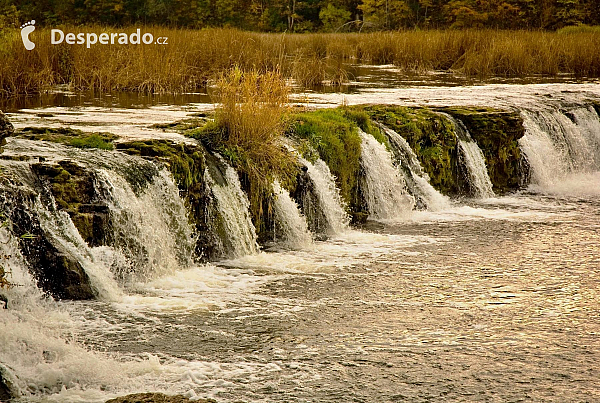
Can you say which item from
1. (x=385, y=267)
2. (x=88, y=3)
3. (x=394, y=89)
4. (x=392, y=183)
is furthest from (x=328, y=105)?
(x=88, y=3)

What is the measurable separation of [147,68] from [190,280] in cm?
862

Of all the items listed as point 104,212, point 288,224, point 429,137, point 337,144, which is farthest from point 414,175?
point 104,212

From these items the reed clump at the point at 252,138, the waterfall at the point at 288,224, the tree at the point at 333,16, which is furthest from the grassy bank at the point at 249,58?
the tree at the point at 333,16

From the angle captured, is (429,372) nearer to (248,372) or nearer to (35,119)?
(248,372)

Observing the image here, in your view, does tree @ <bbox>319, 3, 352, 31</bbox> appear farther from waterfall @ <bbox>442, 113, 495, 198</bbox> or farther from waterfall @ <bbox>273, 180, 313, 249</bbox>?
waterfall @ <bbox>273, 180, 313, 249</bbox>

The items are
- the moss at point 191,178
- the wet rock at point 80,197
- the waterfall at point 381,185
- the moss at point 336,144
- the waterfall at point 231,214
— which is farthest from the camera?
the waterfall at point 381,185

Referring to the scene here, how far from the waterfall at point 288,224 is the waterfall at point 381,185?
1540 millimetres

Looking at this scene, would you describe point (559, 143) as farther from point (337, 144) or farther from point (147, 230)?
point (147, 230)

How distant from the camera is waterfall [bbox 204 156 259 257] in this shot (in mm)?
8336

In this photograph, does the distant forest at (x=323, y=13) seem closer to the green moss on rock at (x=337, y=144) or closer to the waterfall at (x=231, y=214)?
the green moss on rock at (x=337, y=144)

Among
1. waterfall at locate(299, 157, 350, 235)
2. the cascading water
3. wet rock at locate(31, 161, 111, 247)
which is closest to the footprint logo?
waterfall at locate(299, 157, 350, 235)

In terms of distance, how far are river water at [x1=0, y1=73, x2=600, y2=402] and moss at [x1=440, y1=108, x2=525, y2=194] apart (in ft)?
12.1

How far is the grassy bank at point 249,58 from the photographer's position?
14.8 m

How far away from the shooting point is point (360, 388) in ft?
16.7
